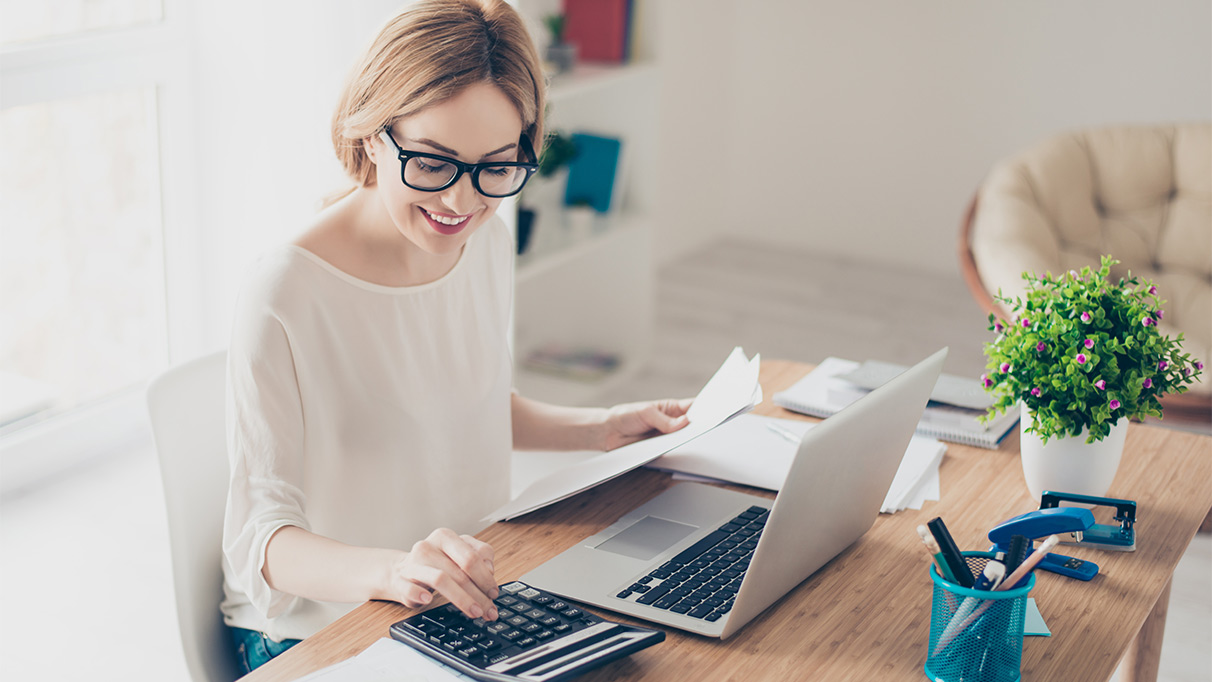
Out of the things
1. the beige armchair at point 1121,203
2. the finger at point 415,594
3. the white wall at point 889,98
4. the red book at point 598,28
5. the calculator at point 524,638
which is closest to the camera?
the calculator at point 524,638

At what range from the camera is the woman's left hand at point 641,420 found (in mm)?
1405

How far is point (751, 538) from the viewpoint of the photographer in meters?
1.20

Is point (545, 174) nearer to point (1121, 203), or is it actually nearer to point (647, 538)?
point (1121, 203)

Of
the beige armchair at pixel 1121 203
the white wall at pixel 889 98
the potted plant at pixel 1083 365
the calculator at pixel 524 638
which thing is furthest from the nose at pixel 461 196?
the white wall at pixel 889 98

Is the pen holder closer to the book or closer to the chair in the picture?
the book

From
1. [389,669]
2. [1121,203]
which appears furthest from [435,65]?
[1121,203]

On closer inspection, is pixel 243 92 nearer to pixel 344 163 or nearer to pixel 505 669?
pixel 344 163

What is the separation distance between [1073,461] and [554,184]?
7.98 ft

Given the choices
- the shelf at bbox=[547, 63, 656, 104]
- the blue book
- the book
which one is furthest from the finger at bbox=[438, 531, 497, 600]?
the blue book

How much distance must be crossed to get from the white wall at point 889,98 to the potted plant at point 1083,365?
133 inches

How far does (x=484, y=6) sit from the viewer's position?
1268mm

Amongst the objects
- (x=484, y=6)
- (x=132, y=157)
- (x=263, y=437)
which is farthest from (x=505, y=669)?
(x=132, y=157)

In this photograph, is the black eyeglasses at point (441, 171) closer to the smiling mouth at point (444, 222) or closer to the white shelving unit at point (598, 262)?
the smiling mouth at point (444, 222)

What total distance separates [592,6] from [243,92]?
1044 millimetres
